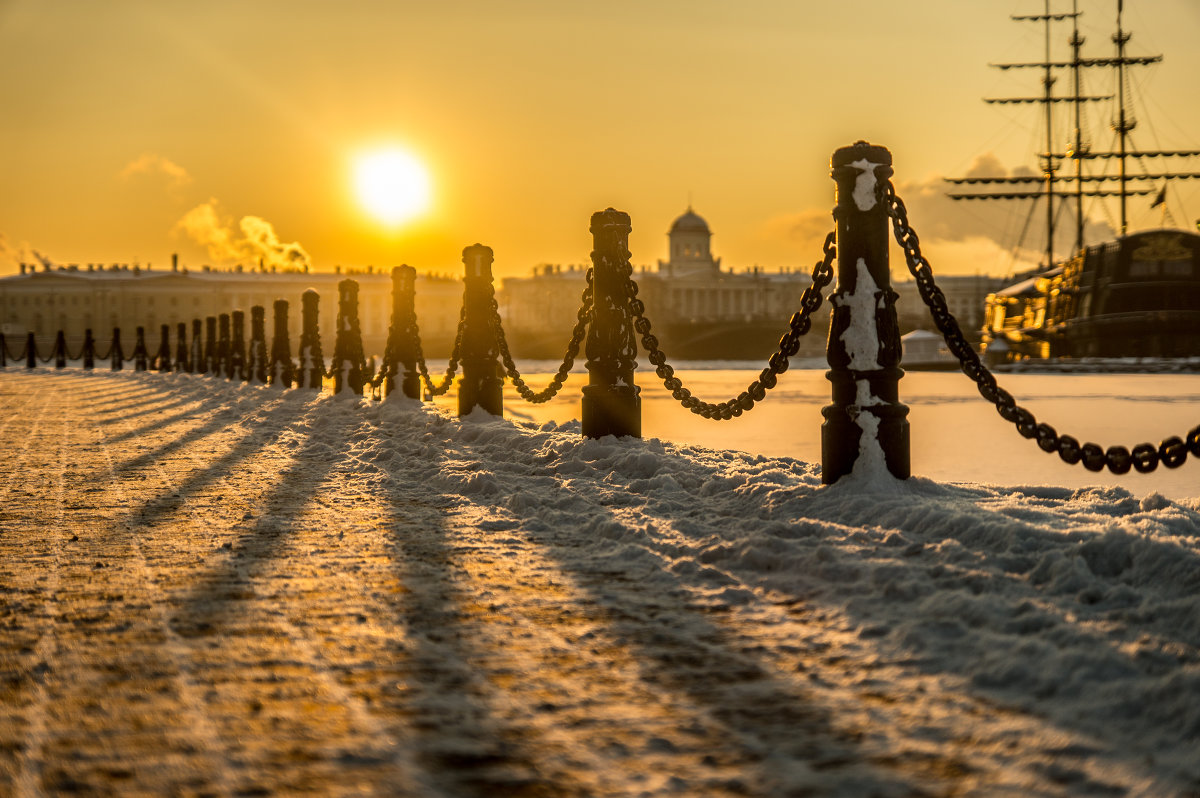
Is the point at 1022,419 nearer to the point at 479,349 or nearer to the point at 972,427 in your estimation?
the point at 479,349

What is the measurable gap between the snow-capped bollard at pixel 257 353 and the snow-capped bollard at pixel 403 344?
8.25m

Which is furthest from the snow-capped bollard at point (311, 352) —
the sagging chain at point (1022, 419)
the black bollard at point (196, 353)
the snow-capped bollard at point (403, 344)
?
the sagging chain at point (1022, 419)

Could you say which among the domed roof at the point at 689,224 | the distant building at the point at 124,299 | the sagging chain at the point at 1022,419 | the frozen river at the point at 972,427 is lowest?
the frozen river at the point at 972,427

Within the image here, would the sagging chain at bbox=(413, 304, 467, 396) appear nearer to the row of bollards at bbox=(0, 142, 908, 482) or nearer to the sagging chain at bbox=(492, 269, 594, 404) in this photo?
the row of bollards at bbox=(0, 142, 908, 482)

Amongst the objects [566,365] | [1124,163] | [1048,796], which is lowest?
[1048,796]

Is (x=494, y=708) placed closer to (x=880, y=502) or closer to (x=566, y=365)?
(x=880, y=502)

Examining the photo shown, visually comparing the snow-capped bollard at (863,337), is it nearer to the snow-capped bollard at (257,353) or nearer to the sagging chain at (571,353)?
the sagging chain at (571,353)

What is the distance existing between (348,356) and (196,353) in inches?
696

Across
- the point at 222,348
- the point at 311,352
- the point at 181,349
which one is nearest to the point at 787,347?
the point at 311,352

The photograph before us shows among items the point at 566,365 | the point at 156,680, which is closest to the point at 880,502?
the point at 156,680

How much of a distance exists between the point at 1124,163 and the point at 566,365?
61422mm

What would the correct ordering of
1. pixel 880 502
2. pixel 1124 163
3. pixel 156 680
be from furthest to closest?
pixel 1124 163 → pixel 880 502 → pixel 156 680

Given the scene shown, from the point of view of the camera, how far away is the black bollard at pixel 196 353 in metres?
29.7

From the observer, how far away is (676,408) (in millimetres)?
15469
